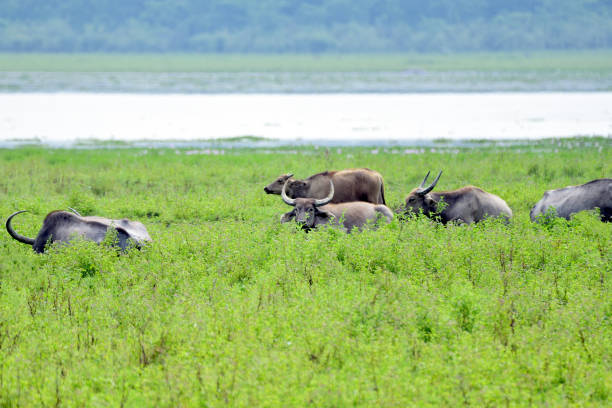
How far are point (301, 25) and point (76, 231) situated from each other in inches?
6144

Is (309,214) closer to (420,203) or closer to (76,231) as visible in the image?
(420,203)

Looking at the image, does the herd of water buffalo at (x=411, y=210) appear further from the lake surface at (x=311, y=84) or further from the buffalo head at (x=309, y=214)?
the lake surface at (x=311, y=84)

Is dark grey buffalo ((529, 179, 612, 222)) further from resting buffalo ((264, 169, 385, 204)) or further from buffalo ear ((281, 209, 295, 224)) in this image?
buffalo ear ((281, 209, 295, 224))

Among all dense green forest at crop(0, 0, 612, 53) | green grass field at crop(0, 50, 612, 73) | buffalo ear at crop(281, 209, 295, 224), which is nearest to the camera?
buffalo ear at crop(281, 209, 295, 224)

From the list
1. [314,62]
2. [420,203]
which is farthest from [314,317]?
[314,62]

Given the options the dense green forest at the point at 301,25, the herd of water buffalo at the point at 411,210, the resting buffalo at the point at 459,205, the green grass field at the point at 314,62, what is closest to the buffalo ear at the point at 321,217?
the herd of water buffalo at the point at 411,210

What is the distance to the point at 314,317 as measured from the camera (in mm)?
6922

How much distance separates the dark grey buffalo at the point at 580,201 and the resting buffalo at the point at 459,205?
0.71 meters

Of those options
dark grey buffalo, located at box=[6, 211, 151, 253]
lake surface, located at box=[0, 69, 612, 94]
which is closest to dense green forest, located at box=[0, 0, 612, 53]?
lake surface, located at box=[0, 69, 612, 94]

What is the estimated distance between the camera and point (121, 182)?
1705 cm

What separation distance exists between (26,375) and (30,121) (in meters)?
35.7

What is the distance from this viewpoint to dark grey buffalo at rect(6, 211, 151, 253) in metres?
9.75

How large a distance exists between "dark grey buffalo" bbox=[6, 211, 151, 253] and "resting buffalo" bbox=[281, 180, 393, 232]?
2.41 m

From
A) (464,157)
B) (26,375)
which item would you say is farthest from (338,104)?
(26,375)
